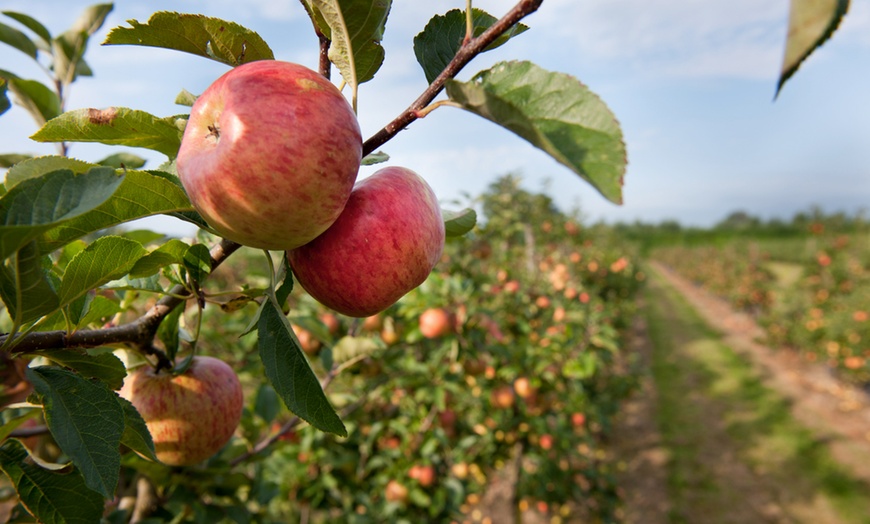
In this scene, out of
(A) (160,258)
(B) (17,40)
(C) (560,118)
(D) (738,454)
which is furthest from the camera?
(D) (738,454)

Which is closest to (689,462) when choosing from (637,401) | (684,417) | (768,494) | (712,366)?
(768,494)

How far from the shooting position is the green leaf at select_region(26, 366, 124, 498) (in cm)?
59

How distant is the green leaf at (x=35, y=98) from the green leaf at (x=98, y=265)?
749mm

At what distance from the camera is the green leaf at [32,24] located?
1.25m

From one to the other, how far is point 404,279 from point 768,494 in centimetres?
608

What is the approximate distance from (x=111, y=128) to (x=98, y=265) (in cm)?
17

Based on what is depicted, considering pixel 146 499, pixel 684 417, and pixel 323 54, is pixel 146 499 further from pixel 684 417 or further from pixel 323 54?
pixel 684 417

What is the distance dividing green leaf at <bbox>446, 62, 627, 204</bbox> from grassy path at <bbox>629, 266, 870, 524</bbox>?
5417 millimetres

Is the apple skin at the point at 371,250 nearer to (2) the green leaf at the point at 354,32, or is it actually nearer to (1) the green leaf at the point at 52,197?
(2) the green leaf at the point at 354,32

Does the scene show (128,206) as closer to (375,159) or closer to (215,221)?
(215,221)

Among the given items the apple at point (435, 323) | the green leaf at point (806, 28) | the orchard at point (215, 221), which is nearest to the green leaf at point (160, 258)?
the orchard at point (215, 221)

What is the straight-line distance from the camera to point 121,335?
72 cm

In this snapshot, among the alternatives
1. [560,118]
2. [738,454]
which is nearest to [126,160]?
[560,118]

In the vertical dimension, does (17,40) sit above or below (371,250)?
above
